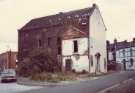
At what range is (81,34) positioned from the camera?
59.0 meters

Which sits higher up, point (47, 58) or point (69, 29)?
point (69, 29)

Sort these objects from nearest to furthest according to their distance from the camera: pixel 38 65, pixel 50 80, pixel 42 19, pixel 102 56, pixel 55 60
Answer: pixel 50 80, pixel 38 65, pixel 55 60, pixel 102 56, pixel 42 19

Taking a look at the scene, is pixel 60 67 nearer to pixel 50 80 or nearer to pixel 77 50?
pixel 77 50

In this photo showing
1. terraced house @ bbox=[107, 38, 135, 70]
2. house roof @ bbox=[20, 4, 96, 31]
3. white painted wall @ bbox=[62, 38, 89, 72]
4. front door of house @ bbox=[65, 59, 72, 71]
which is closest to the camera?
white painted wall @ bbox=[62, 38, 89, 72]

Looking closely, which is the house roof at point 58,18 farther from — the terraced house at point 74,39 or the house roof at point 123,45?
the house roof at point 123,45

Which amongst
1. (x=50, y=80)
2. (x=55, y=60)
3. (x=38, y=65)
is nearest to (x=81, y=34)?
(x=55, y=60)

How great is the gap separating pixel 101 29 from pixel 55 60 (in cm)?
1193

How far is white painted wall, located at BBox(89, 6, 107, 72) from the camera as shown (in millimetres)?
59625

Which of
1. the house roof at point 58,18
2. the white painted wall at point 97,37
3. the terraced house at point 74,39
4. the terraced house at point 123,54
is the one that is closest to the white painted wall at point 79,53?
the terraced house at point 74,39

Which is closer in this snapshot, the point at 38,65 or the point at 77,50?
the point at 38,65

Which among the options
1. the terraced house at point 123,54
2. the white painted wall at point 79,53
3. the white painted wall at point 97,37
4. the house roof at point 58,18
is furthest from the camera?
the terraced house at point 123,54

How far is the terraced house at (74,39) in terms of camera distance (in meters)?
58.2

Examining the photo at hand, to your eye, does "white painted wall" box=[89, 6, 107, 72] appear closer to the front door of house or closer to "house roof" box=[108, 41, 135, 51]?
the front door of house

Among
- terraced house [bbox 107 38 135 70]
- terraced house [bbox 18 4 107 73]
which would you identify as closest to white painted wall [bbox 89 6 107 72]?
terraced house [bbox 18 4 107 73]
